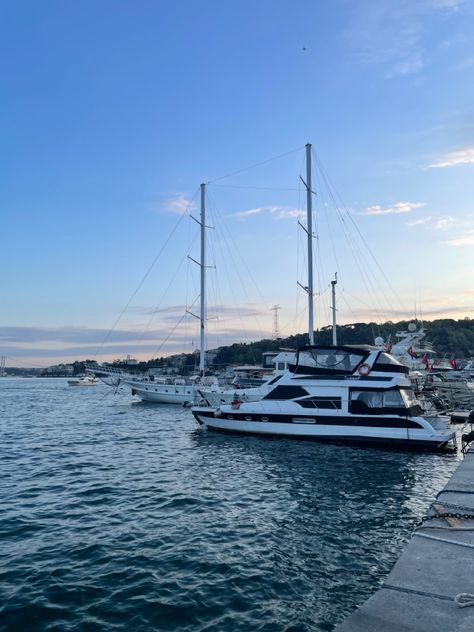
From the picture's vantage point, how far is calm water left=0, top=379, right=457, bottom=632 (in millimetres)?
7535

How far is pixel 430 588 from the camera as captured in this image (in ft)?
18.8

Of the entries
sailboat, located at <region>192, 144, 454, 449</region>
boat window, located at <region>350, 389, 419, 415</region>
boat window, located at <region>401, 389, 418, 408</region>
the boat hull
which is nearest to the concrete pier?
the boat hull

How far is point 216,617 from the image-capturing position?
7.30 meters

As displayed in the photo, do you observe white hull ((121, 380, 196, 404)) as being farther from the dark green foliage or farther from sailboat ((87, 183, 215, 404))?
the dark green foliage

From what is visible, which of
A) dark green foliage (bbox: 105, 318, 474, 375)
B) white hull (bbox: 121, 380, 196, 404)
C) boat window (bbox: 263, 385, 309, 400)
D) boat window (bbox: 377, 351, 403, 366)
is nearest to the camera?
boat window (bbox: 377, 351, 403, 366)

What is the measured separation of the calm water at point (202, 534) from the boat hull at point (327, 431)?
1.22 meters

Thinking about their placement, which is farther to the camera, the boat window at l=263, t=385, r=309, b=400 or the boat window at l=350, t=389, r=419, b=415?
the boat window at l=263, t=385, r=309, b=400

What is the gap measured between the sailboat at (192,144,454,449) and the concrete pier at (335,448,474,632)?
14.8m

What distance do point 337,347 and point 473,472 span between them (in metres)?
13.0

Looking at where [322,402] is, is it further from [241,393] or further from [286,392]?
[241,393]

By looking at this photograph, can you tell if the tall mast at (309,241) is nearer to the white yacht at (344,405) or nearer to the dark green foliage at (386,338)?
the white yacht at (344,405)

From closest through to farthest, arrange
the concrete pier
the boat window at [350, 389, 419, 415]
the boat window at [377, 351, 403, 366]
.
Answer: the concrete pier, the boat window at [350, 389, 419, 415], the boat window at [377, 351, 403, 366]

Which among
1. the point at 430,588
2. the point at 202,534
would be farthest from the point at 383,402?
the point at 430,588

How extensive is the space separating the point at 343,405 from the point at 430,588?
18.5m
